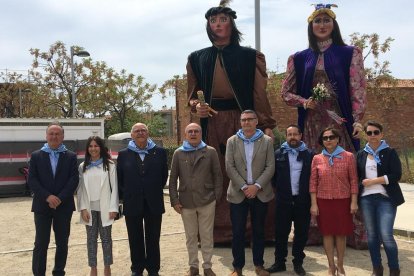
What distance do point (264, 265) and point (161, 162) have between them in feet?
5.22

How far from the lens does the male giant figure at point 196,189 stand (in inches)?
Answer: 197

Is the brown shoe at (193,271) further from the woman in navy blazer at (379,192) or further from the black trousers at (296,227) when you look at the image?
the woman in navy blazer at (379,192)

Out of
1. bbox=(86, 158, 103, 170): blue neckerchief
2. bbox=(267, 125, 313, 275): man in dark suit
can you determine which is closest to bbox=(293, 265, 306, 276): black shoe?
bbox=(267, 125, 313, 275): man in dark suit

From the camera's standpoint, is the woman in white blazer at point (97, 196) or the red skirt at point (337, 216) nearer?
the red skirt at point (337, 216)

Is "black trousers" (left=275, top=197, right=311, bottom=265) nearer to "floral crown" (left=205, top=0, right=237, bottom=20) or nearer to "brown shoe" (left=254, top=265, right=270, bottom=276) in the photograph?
"brown shoe" (left=254, top=265, right=270, bottom=276)

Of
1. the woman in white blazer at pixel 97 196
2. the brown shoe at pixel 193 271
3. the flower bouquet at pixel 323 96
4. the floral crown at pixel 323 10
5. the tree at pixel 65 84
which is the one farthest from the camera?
the tree at pixel 65 84

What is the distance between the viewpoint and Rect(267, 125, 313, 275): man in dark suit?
16.6 ft

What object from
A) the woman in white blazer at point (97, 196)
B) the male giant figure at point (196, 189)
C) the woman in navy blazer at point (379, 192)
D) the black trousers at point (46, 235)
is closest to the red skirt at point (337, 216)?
the woman in navy blazer at point (379, 192)

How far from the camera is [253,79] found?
603 centimetres

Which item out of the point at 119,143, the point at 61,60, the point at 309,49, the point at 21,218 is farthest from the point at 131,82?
the point at 309,49

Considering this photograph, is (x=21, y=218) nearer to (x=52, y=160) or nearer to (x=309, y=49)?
(x=52, y=160)

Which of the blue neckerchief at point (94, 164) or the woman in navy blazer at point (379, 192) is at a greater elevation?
the blue neckerchief at point (94, 164)

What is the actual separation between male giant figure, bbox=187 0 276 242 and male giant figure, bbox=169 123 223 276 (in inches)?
36.2

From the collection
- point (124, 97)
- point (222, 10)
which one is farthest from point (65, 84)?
point (222, 10)
